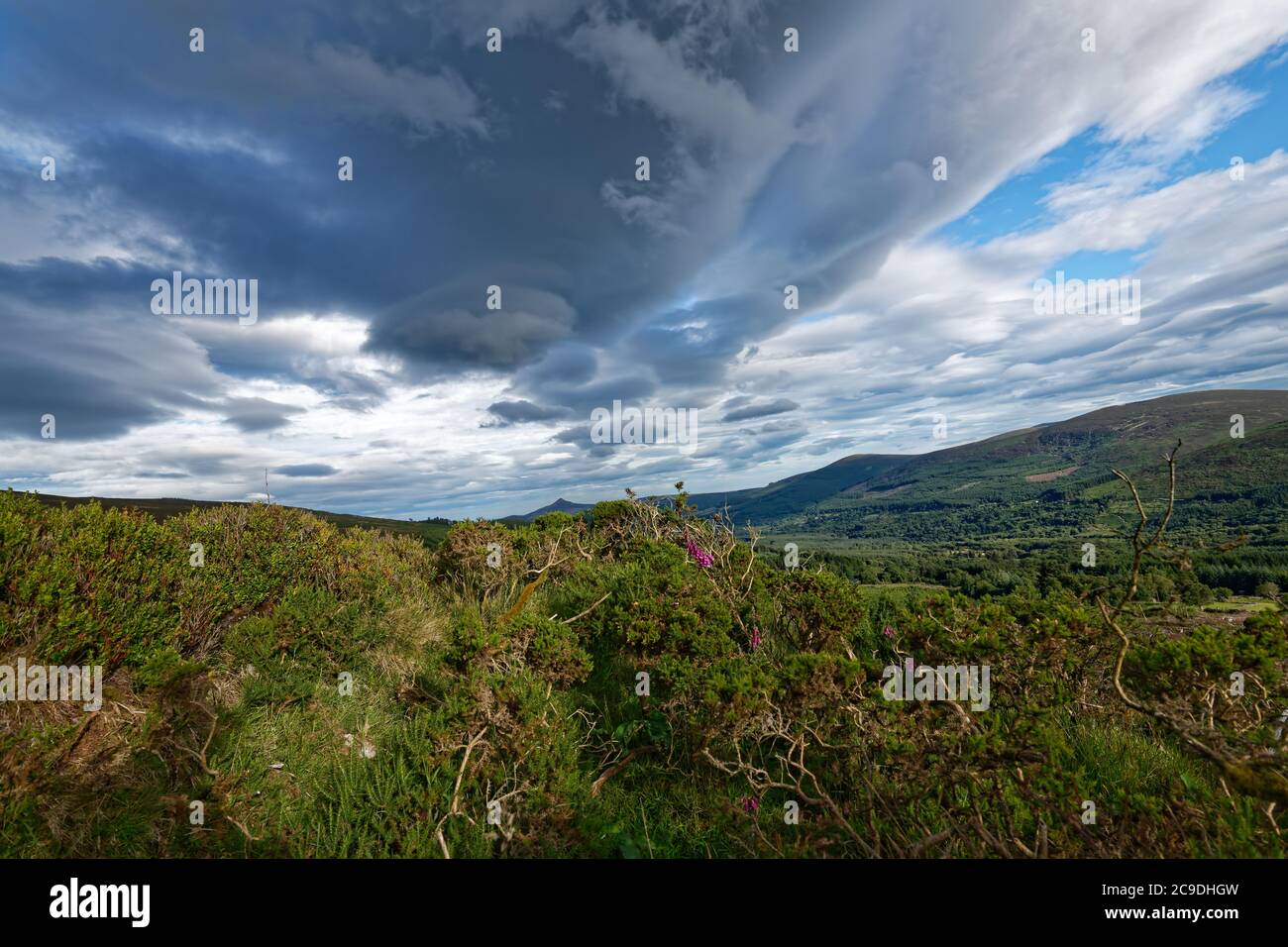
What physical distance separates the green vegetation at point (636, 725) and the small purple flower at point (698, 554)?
1.52 m

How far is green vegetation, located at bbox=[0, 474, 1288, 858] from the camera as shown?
128 inches

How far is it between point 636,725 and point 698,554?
13.3 feet

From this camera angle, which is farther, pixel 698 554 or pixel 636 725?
pixel 698 554

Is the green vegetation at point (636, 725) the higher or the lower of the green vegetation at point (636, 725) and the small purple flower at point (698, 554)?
the lower

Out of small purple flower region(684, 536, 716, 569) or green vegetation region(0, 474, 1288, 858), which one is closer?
green vegetation region(0, 474, 1288, 858)

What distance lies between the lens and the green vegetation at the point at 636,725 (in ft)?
10.7

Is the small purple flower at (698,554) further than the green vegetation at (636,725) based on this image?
Yes

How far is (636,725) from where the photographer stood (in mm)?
5078

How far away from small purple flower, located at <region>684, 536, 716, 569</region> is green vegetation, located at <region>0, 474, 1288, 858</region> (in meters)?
1.52

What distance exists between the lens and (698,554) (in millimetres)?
8812

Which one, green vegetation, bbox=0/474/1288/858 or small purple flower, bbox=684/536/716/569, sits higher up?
small purple flower, bbox=684/536/716/569

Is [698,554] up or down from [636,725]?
up
